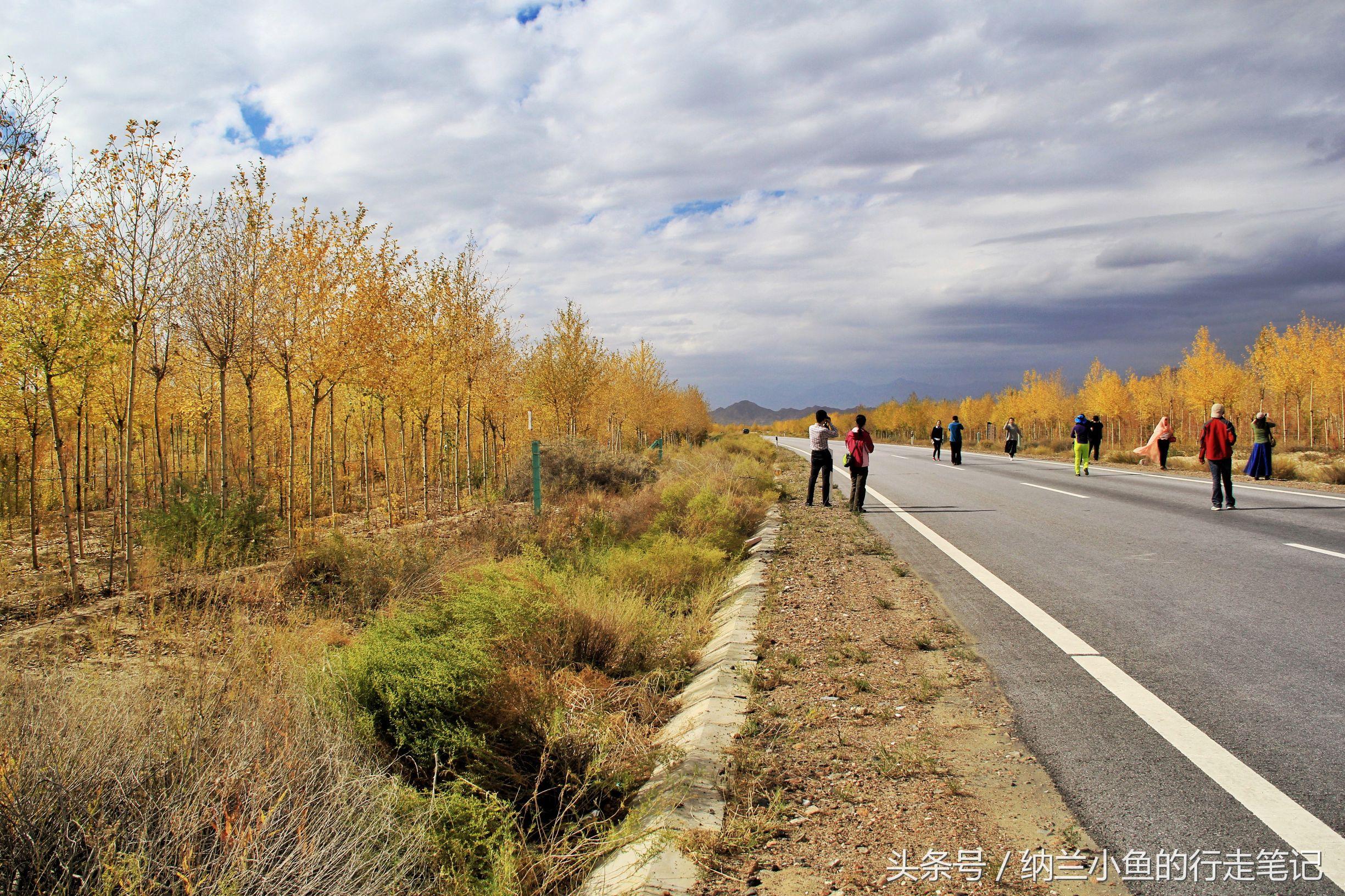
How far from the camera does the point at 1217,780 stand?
3104 mm

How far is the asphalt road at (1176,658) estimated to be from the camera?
2.87 meters

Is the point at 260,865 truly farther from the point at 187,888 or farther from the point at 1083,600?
the point at 1083,600

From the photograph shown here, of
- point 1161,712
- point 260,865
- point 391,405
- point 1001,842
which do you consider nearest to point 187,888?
point 260,865

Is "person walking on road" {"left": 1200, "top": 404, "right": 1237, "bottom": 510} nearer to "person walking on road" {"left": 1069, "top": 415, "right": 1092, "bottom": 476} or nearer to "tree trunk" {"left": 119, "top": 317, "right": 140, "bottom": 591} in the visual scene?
"person walking on road" {"left": 1069, "top": 415, "right": 1092, "bottom": 476}

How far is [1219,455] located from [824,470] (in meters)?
6.79

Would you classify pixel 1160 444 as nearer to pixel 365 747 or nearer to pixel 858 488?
pixel 858 488

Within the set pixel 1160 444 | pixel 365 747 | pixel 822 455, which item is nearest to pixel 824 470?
pixel 822 455

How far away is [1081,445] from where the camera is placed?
21.9m

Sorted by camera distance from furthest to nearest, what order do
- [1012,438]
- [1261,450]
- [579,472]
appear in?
[1012,438] → [579,472] → [1261,450]

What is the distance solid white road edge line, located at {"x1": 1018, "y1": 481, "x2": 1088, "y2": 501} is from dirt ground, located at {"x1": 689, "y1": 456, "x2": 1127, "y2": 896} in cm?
1119

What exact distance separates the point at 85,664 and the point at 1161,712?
21.0ft

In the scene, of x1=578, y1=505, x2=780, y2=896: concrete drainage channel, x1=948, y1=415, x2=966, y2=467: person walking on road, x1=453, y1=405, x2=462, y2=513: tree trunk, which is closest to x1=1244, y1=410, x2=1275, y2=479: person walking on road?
x1=948, y1=415, x2=966, y2=467: person walking on road

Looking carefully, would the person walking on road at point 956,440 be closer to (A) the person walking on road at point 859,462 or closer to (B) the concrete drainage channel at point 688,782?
(A) the person walking on road at point 859,462

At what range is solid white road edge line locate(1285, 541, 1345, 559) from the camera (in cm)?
805
